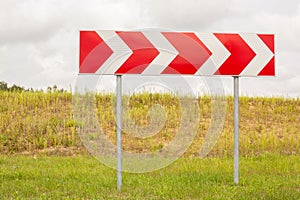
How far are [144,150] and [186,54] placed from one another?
217 inches

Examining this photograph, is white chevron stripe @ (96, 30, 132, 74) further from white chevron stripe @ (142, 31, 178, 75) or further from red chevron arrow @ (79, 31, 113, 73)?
white chevron stripe @ (142, 31, 178, 75)

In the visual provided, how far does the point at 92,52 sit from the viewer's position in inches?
282

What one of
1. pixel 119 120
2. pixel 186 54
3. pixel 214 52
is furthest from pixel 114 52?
pixel 214 52

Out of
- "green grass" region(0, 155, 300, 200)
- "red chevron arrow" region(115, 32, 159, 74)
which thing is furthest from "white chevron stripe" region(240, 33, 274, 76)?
"green grass" region(0, 155, 300, 200)

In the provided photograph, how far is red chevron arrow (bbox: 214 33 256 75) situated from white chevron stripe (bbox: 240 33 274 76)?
6cm

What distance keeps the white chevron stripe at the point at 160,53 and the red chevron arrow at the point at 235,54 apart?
80cm

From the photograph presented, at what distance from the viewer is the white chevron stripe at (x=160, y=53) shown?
732 centimetres

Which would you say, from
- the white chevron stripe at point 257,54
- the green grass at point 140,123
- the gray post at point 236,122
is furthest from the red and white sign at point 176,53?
the green grass at point 140,123

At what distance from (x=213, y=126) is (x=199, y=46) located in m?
1.44

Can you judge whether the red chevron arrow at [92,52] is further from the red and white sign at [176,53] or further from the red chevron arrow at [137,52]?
the red chevron arrow at [137,52]

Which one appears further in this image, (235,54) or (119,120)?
(235,54)

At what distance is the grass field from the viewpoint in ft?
23.2

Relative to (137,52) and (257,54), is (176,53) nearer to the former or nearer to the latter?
(137,52)

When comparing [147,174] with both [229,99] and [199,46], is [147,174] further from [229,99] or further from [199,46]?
[229,99]
